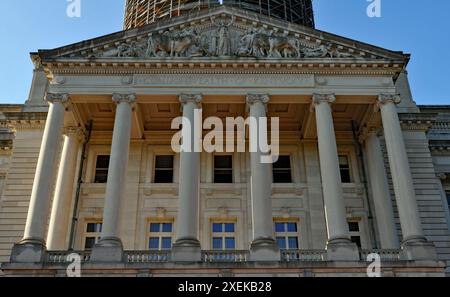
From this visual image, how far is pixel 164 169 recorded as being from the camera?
32.4 m

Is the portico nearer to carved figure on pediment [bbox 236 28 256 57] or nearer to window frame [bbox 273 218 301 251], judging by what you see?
window frame [bbox 273 218 301 251]

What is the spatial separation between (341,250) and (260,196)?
4.37m

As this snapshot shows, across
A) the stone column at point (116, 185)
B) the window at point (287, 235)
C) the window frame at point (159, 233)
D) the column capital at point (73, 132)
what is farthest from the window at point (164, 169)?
the window at point (287, 235)

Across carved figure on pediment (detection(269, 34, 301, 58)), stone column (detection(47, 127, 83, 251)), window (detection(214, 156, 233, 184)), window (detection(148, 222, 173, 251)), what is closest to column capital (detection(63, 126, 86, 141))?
stone column (detection(47, 127, 83, 251))

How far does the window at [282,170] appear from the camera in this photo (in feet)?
106

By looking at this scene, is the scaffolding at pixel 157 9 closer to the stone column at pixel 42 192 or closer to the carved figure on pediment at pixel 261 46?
the carved figure on pediment at pixel 261 46

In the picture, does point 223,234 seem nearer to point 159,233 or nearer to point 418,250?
point 159,233

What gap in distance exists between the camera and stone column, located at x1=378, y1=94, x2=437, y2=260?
24562 millimetres

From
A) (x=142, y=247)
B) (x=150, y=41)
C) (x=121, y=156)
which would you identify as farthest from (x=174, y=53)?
(x=142, y=247)

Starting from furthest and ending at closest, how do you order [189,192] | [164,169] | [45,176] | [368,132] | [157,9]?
[157,9], [164,169], [368,132], [45,176], [189,192]

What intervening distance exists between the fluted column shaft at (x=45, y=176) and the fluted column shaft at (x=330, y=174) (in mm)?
12875

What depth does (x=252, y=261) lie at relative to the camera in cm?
2411

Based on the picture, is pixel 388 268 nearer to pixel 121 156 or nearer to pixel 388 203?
pixel 388 203

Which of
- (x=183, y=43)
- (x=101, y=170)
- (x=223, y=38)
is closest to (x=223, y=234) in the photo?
(x=101, y=170)
